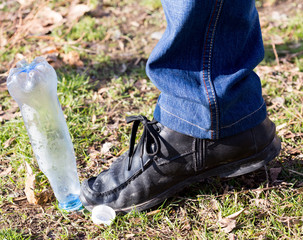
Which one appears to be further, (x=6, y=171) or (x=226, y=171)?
(x=6, y=171)

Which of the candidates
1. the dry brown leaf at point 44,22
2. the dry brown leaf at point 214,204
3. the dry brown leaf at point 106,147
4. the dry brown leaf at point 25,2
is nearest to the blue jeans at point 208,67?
the dry brown leaf at point 214,204

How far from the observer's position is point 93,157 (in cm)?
234

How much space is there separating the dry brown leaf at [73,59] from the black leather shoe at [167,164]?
1715mm

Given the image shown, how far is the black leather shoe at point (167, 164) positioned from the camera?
179cm

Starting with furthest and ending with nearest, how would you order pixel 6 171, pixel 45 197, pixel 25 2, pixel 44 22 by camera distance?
pixel 25 2
pixel 44 22
pixel 6 171
pixel 45 197

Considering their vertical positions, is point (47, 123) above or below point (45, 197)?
above

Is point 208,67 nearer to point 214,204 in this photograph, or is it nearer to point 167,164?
point 167,164

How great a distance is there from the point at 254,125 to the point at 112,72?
1.77m

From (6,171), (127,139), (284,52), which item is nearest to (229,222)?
(127,139)

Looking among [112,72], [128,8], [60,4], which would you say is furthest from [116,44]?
[60,4]

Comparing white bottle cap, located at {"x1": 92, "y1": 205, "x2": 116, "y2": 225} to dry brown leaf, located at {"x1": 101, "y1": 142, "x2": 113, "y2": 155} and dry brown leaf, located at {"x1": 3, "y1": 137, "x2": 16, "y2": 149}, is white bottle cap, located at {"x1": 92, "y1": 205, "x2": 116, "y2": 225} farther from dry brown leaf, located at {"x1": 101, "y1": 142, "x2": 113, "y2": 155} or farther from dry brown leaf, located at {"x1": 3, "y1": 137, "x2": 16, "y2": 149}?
dry brown leaf, located at {"x1": 3, "y1": 137, "x2": 16, "y2": 149}

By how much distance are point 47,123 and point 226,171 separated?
36.9 inches

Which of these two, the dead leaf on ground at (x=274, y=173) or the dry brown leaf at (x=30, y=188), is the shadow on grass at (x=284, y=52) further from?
the dry brown leaf at (x=30, y=188)

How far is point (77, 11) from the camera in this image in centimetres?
414
